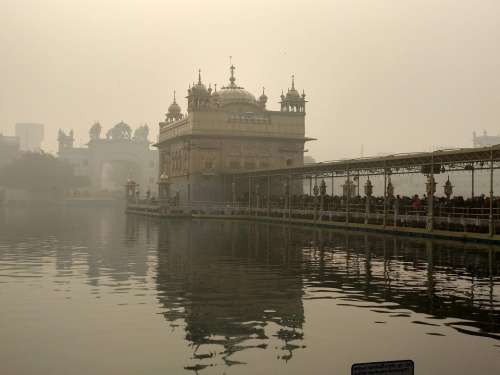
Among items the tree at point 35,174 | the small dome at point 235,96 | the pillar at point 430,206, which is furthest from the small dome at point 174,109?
the pillar at point 430,206

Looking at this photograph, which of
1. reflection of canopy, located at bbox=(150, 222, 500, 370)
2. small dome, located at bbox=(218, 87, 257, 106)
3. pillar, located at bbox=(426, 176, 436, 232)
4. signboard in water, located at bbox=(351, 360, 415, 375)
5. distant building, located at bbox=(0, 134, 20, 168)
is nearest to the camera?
signboard in water, located at bbox=(351, 360, 415, 375)

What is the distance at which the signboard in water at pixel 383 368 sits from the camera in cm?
668

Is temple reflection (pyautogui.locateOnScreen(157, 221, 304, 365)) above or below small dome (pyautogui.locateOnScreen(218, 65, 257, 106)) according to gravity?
below

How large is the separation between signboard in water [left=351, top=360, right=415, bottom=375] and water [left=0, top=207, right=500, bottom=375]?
3.55m

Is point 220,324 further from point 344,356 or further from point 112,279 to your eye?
point 112,279

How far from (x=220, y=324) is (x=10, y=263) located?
43.9 feet

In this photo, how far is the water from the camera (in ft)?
36.3

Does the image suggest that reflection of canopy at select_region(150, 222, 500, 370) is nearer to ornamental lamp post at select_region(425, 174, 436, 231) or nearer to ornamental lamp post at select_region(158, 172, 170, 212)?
ornamental lamp post at select_region(425, 174, 436, 231)

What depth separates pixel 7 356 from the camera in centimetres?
1123

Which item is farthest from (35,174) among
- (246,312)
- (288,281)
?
(246,312)

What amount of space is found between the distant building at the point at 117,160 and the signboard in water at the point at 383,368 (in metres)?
Result: 172

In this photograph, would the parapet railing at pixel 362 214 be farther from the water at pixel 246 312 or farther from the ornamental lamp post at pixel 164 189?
the water at pixel 246 312

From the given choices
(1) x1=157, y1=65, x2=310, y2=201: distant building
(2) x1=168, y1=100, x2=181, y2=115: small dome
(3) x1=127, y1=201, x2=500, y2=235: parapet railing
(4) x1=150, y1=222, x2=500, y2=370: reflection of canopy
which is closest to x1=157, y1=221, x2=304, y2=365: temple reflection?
(4) x1=150, y1=222, x2=500, y2=370: reflection of canopy

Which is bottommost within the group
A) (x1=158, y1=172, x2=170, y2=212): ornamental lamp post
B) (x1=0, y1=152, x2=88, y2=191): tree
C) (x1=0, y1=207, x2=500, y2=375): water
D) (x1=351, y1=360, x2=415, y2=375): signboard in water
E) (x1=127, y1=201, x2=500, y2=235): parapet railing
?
(x1=0, y1=207, x2=500, y2=375): water
